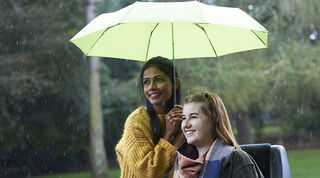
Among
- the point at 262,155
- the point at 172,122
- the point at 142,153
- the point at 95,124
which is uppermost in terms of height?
the point at 172,122

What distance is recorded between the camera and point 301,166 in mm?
13773

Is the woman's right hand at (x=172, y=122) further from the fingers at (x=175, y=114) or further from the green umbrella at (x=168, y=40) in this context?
the green umbrella at (x=168, y=40)

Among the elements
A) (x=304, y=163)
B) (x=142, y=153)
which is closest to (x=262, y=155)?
(x=142, y=153)

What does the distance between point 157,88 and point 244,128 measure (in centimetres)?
1074

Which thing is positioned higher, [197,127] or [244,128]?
[197,127]

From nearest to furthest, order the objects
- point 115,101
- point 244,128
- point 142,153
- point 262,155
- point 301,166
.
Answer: point 142,153 < point 262,155 < point 115,101 < point 244,128 < point 301,166

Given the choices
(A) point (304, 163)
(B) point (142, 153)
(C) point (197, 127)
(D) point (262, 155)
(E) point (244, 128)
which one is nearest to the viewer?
(C) point (197, 127)

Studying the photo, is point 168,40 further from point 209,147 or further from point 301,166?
point 301,166

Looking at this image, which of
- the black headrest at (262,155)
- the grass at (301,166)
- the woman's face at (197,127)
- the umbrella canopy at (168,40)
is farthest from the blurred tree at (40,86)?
the woman's face at (197,127)

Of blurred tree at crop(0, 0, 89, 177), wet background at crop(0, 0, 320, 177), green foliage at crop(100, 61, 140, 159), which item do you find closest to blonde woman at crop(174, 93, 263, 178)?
wet background at crop(0, 0, 320, 177)

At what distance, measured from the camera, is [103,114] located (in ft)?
39.6

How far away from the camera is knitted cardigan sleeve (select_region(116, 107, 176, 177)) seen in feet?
8.52

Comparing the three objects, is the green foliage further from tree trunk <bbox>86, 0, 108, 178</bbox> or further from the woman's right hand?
the woman's right hand

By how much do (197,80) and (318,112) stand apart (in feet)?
17.6
